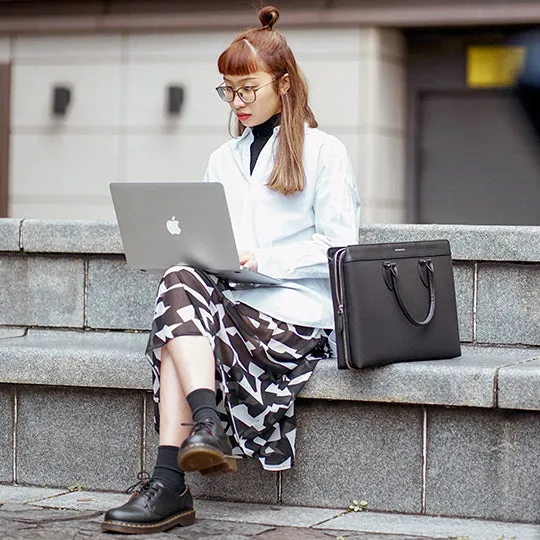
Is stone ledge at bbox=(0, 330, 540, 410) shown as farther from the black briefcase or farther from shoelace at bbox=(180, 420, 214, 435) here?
shoelace at bbox=(180, 420, 214, 435)

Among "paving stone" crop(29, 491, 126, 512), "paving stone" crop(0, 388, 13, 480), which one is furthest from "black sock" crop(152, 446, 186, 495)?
"paving stone" crop(0, 388, 13, 480)

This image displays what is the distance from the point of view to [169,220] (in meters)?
4.51

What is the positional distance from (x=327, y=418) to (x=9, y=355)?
121 cm

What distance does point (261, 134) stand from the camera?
4.94 meters

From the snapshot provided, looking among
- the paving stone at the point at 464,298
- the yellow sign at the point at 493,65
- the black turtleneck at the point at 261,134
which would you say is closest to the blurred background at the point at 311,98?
the yellow sign at the point at 493,65

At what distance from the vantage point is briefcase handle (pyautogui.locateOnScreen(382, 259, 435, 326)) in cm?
448

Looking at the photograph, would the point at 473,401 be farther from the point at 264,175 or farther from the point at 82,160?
the point at 82,160

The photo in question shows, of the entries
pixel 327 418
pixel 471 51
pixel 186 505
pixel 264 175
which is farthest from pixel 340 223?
pixel 471 51

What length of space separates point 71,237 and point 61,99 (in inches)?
186

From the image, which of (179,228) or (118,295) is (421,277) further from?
(118,295)

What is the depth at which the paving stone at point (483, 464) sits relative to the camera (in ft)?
14.7

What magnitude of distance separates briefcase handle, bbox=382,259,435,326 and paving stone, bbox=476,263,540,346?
2.45 feet

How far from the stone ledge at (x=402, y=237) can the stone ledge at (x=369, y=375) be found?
0.37m

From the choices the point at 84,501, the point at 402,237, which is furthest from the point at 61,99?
the point at 84,501
